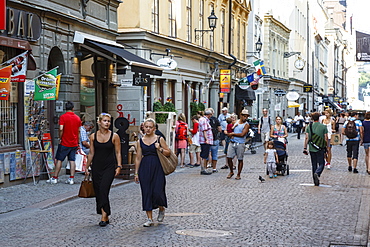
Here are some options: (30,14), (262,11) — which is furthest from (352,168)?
(262,11)

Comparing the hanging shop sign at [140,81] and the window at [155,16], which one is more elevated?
the window at [155,16]

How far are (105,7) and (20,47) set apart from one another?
7232 mm

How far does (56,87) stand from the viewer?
16.4m

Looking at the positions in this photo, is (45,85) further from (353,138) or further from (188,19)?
(188,19)

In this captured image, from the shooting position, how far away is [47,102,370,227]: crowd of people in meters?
10.4

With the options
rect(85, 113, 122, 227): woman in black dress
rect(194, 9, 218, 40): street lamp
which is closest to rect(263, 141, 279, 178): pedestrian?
rect(85, 113, 122, 227): woman in black dress

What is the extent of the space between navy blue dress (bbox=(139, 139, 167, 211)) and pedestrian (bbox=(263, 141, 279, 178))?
7995 mm

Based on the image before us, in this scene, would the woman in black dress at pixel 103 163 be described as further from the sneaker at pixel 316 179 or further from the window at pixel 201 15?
the window at pixel 201 15

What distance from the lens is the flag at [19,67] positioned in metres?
15.0

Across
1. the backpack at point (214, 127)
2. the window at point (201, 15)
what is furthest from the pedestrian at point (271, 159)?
the window at point (201, 15)

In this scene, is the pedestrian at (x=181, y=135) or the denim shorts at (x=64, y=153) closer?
the denim shorts at (x=64, y=153)

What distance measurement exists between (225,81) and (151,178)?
84.1ft

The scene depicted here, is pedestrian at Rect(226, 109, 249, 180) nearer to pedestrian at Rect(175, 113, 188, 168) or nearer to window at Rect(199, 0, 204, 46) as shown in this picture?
pedestrian at Rect(175, 113, 188, 168)

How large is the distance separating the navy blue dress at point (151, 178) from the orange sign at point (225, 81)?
82.7 ft
